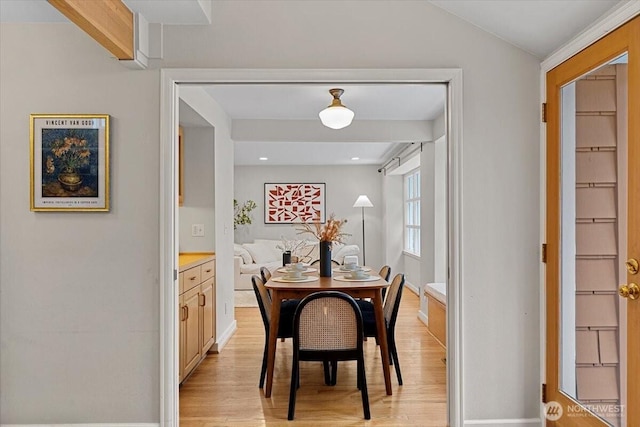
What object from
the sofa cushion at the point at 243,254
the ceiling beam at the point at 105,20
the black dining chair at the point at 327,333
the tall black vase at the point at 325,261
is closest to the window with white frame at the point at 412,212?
the sofa cushion at the point at 243,254

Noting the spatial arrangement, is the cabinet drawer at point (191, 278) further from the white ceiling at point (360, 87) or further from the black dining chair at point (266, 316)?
the white ceiling at point (360, 87)

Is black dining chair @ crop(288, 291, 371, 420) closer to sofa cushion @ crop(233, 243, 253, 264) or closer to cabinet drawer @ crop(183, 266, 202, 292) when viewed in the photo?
cabinet drawer @ crop(183, 266, 202, 292)

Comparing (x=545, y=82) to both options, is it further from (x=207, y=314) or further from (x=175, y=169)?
(x=207, y=314)

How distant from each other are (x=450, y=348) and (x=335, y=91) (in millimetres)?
2263

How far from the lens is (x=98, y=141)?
2510 millimetres

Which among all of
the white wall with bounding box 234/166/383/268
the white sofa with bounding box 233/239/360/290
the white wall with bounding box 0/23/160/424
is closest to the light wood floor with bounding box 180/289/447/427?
the white wall with bounding box 0/23/160/424

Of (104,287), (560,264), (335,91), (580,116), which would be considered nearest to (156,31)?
(104,287)

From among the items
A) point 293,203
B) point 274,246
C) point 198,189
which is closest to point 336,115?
point 198,189

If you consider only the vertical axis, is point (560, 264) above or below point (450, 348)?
above

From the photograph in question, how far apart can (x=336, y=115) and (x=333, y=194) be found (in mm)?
5800

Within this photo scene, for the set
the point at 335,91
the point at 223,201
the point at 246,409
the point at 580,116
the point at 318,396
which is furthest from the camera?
the point at 223,201

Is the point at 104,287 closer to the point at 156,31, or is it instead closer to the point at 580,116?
the point at 156,31

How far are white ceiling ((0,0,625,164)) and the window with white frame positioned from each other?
633mm

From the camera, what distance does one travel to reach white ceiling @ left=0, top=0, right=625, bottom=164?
2201 mm
